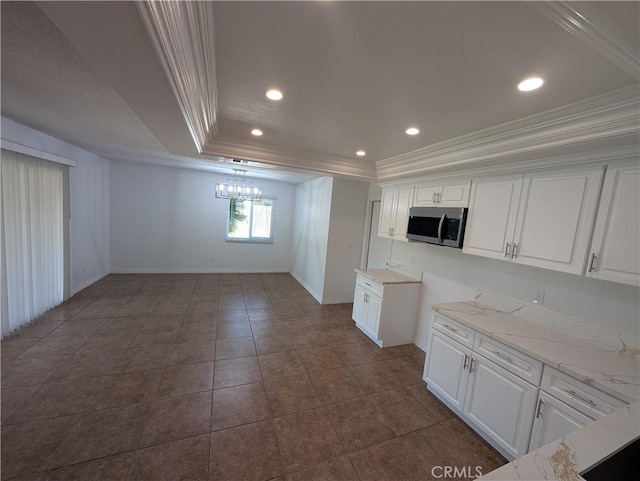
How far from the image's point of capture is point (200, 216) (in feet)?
20.2

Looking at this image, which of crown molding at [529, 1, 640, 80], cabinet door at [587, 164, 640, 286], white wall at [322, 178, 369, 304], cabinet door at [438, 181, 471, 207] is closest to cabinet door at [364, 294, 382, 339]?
white wall at [322, 178, 369, 304]

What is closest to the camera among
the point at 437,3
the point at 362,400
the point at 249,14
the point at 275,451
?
the point at 437,3

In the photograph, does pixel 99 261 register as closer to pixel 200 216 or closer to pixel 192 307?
pixel 200 216

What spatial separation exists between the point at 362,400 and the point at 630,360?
6.52 ft

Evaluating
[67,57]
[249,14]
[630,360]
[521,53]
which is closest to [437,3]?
[521,53]

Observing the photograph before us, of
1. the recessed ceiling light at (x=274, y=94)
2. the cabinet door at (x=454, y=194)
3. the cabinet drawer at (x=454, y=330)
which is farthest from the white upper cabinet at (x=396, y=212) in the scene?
the recessed ceiling light at (x=274, y=94)

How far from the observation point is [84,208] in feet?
14.7

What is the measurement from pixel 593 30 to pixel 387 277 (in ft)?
9.75

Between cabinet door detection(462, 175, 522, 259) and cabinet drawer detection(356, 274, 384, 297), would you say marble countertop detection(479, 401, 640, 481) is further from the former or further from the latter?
cabinet drawer detection(356, 274, 384, 297)

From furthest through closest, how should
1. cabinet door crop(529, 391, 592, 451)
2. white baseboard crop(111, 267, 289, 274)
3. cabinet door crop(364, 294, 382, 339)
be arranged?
white baseboard crop(111, 267, 289, 274), cabinet door crop(364, 294, 382, 339), cabinet door crop(529, 391, 592, 451)

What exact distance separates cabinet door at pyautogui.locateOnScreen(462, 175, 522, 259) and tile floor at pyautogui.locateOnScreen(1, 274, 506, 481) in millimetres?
1616

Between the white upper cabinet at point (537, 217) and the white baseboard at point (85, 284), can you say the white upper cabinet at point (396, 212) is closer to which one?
the white upper cabinet at point (537, 217)

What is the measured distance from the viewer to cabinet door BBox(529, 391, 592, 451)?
1.53 metres

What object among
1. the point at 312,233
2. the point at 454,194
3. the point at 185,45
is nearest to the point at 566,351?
the point at 454,194
